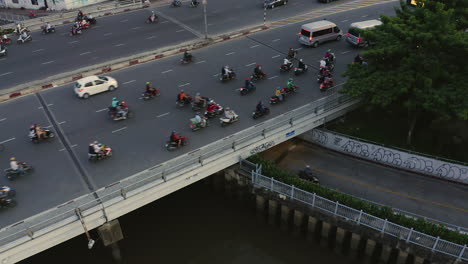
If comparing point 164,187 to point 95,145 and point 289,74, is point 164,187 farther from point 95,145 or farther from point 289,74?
point 289,74

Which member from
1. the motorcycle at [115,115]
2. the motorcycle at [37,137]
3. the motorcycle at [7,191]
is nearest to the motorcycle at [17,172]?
the motorcycle at [7,191]

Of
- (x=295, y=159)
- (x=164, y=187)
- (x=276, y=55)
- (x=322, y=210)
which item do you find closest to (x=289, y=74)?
(x=276, y=55)

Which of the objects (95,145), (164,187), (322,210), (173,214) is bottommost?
(173,214)

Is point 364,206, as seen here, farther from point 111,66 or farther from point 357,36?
point 111,66

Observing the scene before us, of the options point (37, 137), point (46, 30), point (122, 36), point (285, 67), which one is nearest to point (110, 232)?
point (37, 137)

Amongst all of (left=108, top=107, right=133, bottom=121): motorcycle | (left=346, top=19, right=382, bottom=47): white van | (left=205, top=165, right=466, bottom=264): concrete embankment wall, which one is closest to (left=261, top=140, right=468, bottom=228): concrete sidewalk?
(left=205, top=165, right=466, bottom=264): concrete embankment wall

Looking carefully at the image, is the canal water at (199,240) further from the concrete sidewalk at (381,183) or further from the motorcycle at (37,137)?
the motorcycle at (37,137)
